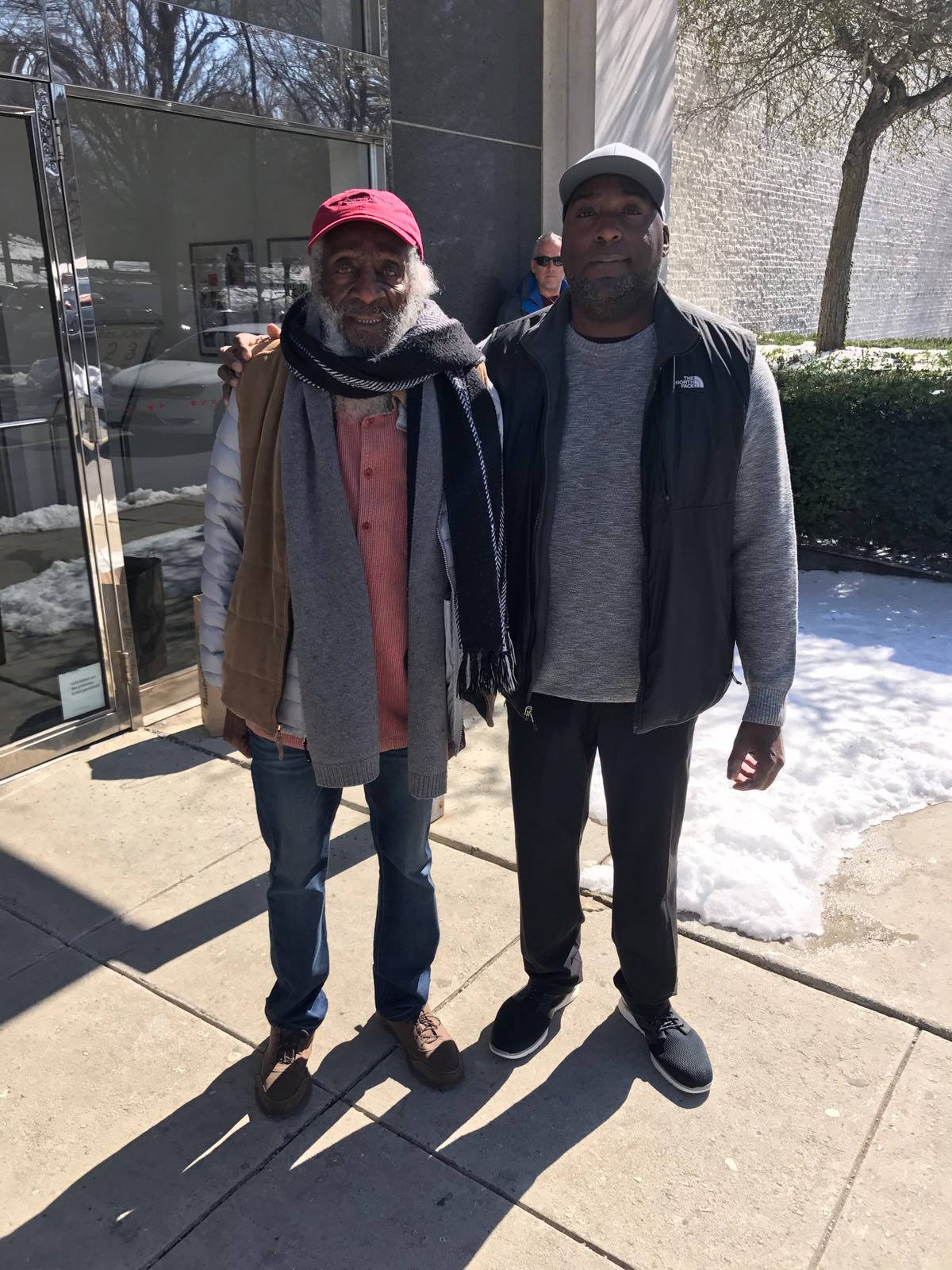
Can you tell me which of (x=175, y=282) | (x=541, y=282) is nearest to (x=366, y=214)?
(x=175, y=282)

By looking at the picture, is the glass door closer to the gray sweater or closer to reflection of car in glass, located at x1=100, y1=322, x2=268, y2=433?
reflection of car in glass, located at x1=100, y1=322, x2=268, y2=433

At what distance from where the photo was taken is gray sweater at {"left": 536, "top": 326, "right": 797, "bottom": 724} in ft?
7.01

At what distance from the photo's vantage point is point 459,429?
2.08 meters

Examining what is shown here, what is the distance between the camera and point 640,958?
2.50 metres

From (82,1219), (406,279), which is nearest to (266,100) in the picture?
(406,279)

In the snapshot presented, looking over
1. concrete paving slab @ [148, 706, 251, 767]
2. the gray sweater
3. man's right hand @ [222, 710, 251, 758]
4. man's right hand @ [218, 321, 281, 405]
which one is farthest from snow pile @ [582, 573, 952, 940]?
man's right hand @ [218, 321, 281, 405]

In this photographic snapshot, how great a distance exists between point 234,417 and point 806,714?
3.28 metres

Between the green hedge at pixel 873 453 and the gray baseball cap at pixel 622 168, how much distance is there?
16.2 feet

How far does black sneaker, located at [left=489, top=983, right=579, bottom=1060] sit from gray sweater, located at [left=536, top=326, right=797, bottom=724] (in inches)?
35.8

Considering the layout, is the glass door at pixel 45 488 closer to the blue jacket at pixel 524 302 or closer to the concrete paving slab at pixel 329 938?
the concrete paving slab at pixel 329 938

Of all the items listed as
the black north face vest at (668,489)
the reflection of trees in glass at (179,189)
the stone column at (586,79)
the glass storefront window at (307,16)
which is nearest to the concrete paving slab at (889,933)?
the black north face vest at (668,489)

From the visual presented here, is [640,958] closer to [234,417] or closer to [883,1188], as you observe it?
[883,1188]

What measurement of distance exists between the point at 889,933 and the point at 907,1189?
A: 0.98 metres

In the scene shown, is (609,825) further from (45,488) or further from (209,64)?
(209,64)
